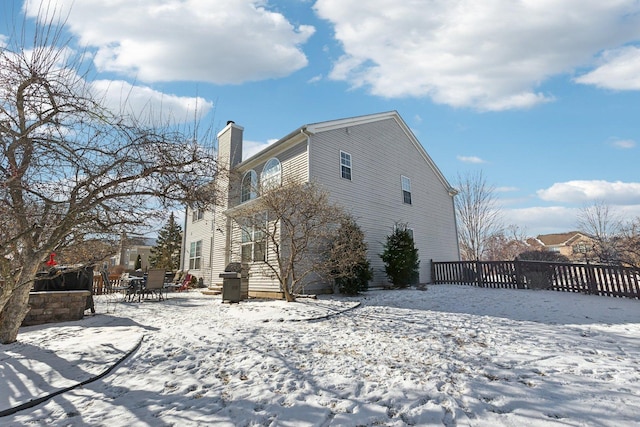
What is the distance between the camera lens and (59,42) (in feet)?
12.8

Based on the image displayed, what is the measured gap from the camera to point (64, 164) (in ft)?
13.5

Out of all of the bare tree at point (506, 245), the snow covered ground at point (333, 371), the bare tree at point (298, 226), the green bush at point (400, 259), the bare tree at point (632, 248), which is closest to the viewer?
the snow covered ground at point (333, 371)

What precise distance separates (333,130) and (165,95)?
779 cm

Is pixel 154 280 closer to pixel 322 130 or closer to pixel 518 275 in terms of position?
pixel 322 130

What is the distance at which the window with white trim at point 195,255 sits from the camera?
17.7 meters

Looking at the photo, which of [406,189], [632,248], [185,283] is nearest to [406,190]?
[406,189]

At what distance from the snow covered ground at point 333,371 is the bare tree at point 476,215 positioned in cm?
1908

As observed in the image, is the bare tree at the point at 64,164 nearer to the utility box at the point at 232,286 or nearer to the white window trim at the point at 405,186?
the utility box at the point at 232,286

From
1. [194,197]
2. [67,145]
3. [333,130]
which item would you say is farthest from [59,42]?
[333,130]

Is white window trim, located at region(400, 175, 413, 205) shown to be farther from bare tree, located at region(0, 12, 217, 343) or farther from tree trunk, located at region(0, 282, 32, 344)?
tree trunk, located at region(0, 282, 32, 344)

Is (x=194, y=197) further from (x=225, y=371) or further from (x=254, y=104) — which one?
(x=254, y=104)

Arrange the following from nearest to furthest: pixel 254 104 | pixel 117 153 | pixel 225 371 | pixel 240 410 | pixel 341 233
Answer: pixel 240 410 → pixel 225 371 → pixel 117 153 → pixel 254 104 → pixel 341 233

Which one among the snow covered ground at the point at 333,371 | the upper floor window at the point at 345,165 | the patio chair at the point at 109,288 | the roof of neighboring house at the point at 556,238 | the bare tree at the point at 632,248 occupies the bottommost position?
the snow covered ground at the point at 333,371

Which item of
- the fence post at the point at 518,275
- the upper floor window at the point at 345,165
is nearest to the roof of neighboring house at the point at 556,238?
the fence post at the point at 518,275
